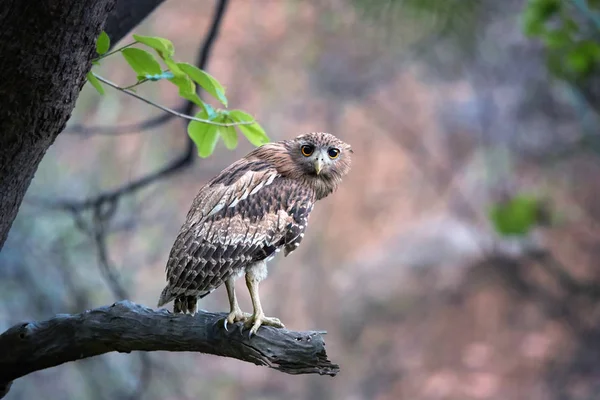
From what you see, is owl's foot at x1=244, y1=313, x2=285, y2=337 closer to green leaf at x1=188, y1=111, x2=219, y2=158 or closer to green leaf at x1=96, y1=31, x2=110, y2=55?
green leaf at x1=188, y1=111, x2=219, y2=158

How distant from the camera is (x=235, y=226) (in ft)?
6.07

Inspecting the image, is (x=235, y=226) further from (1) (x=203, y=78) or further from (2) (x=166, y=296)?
(1) (x=203, y=78)

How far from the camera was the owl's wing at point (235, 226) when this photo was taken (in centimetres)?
179

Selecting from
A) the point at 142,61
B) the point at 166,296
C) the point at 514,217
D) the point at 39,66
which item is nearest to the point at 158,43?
the point at 142,61

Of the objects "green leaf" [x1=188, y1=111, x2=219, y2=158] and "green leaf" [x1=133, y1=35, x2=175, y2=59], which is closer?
"green leaf" [x1=133, y1=35, x2=175, y2=59]

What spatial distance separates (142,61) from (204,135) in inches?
10.2

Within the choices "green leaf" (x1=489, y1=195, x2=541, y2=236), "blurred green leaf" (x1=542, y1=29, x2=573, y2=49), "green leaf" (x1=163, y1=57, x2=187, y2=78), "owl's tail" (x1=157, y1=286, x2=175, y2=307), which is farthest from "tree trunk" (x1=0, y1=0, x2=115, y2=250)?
"green leaf" (x1=489, y1=195, x2=541, y2=236)

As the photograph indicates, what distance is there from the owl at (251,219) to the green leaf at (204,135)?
0.09 metres

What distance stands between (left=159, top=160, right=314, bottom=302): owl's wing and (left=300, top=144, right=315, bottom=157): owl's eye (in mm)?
84

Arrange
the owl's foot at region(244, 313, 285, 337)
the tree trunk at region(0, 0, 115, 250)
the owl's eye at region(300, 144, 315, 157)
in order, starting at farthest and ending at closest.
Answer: the owl's eye at region(300, 144, 315, 157)
the owl's foot at region(244, 313, 285, 337)
the tree trunk at region(0, 0, 115, 250)

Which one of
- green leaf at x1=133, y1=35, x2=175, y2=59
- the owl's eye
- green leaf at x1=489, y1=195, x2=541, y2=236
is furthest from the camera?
green leaf at x1=489, y1=195, x2=541, y2=236

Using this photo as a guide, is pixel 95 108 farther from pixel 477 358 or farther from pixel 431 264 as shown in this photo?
pixel 477 358

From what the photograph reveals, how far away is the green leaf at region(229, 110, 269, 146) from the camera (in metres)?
1.83

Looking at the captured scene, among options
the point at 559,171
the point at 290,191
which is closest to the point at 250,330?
the point at 290,191
